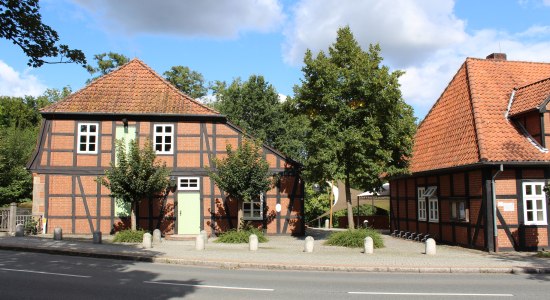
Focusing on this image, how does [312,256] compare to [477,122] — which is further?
[477,122]

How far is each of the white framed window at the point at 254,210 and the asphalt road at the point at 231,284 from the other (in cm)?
1050

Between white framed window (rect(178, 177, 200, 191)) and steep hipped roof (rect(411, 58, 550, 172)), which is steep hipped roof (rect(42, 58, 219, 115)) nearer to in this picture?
white framed window (rect(178, 177, 200, 191))

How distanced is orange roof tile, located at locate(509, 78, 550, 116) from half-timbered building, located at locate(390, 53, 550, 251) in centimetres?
4

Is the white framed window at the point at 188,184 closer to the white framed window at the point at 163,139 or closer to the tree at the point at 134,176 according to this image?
the white framed window at the point at 163,139

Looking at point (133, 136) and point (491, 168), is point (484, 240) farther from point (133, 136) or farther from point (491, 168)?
point (133, 136)

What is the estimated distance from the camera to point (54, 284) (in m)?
10.3

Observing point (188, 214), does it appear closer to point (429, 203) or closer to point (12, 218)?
point (12, 218)

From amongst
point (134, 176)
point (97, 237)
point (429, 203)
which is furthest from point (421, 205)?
point (97, 237)

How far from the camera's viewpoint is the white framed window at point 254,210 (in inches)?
966

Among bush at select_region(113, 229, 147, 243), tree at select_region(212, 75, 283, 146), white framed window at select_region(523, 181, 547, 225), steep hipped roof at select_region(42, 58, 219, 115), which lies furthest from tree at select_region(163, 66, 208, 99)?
white framed window at select_region(523, 181, 547, 225)

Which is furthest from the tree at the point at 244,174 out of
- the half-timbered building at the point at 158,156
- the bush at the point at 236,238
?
the half-timbered building at the point at 158,156

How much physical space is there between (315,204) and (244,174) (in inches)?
761

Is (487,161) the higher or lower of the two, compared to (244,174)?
higher

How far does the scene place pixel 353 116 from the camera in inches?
774
